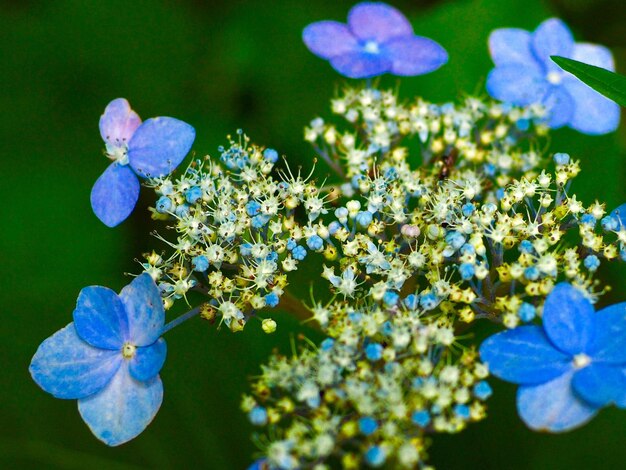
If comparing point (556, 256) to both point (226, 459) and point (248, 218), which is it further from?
point (226, 459)

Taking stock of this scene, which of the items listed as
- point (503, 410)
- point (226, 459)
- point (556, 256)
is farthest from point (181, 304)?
point (556, 256)

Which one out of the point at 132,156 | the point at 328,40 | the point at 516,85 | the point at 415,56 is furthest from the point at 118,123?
the point at 516,85

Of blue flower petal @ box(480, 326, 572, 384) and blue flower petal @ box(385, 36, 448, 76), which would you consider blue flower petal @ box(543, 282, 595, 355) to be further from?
blue flower petal @ box(385, 36, 448, 76)

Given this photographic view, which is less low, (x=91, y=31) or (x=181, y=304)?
(x=91, y=31)

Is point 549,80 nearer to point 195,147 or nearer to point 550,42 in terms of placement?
point 550,42

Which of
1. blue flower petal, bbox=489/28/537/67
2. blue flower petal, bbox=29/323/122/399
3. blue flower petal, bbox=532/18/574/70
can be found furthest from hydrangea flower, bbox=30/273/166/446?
blue flower petal, bbox=532/18/574/70
